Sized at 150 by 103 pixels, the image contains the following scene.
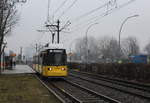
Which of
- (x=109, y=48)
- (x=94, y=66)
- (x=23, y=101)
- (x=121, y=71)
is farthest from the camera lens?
(x=109, y=48)

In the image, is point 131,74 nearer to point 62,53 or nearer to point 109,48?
point 62,53

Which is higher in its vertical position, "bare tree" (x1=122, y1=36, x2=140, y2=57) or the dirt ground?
"bare tree" (x1=122, y1=36, x2=140, y2=57)

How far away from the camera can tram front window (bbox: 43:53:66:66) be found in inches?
993

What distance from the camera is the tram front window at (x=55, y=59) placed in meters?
25.2

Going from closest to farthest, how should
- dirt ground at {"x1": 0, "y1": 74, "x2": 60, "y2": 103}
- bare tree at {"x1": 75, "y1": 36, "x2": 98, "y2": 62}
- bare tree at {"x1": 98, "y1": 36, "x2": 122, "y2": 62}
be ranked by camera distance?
dirt ground at {"x1": 0, "y1": 74, "x2": 60, "y2": 103}
bare tree at {"x1": 98, "y1": 36, "x2": 122, "y2": 62}
bare tree at {"x1": 75, "y1": 36, "x2": 98, "y2": 62}

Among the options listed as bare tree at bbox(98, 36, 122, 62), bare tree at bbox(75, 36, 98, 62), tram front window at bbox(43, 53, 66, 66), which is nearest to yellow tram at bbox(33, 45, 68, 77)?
tram front window at bbox(43, 53, 66, 66)

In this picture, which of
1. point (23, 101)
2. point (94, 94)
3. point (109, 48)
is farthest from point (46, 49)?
point (109, 48)

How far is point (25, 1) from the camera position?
72.8 feet

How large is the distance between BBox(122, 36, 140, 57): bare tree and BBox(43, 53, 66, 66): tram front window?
96208 millimetres

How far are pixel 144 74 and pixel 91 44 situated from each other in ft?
412

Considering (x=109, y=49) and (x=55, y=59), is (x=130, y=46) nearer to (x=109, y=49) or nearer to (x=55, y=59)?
(x=109, y=49)

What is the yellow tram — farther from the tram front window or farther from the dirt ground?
the dirt ground

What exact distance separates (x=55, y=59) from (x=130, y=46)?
334 ft

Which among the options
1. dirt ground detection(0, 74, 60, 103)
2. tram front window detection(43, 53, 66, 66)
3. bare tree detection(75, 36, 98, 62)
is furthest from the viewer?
bare tree detection(75, 36, 98, 62)
